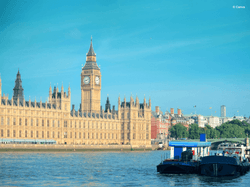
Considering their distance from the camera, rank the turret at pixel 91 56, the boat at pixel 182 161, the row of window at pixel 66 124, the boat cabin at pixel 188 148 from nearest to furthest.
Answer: the boat at pixel 182 161, the boat cabin at pixel 188 148, the row of window at pixel 66 124, the turret at pixel 91 56

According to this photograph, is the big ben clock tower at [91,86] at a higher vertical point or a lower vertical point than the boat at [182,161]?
higher

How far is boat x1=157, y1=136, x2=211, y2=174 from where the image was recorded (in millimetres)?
64312

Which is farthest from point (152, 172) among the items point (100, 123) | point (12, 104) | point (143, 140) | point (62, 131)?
point (143, 140)

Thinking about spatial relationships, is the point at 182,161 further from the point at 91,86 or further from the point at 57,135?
the point at 91,86

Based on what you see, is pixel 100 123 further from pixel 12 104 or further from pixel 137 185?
pixel 137 185

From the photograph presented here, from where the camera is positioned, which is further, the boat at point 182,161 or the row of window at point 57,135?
the row of window at point 57,135

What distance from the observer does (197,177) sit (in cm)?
6303

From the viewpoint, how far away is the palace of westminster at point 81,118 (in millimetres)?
142750

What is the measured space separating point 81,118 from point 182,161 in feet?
342

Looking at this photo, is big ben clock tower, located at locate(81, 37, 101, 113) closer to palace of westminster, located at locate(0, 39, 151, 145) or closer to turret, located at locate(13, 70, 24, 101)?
palace of westminster, located at locate(0, 39, 151, 145)

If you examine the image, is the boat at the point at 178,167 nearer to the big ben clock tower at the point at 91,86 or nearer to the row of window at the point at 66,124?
the row of window at the point at 66,124

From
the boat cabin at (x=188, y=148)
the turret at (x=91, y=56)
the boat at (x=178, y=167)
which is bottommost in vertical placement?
the boat at (x=178, y=167)

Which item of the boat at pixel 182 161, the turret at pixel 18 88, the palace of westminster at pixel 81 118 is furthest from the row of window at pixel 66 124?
the boat at pixel 182 161

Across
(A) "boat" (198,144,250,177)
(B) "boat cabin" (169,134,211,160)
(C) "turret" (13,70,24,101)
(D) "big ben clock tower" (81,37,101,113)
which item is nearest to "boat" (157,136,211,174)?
(B) "boat cabin" (169,134,211,160)
